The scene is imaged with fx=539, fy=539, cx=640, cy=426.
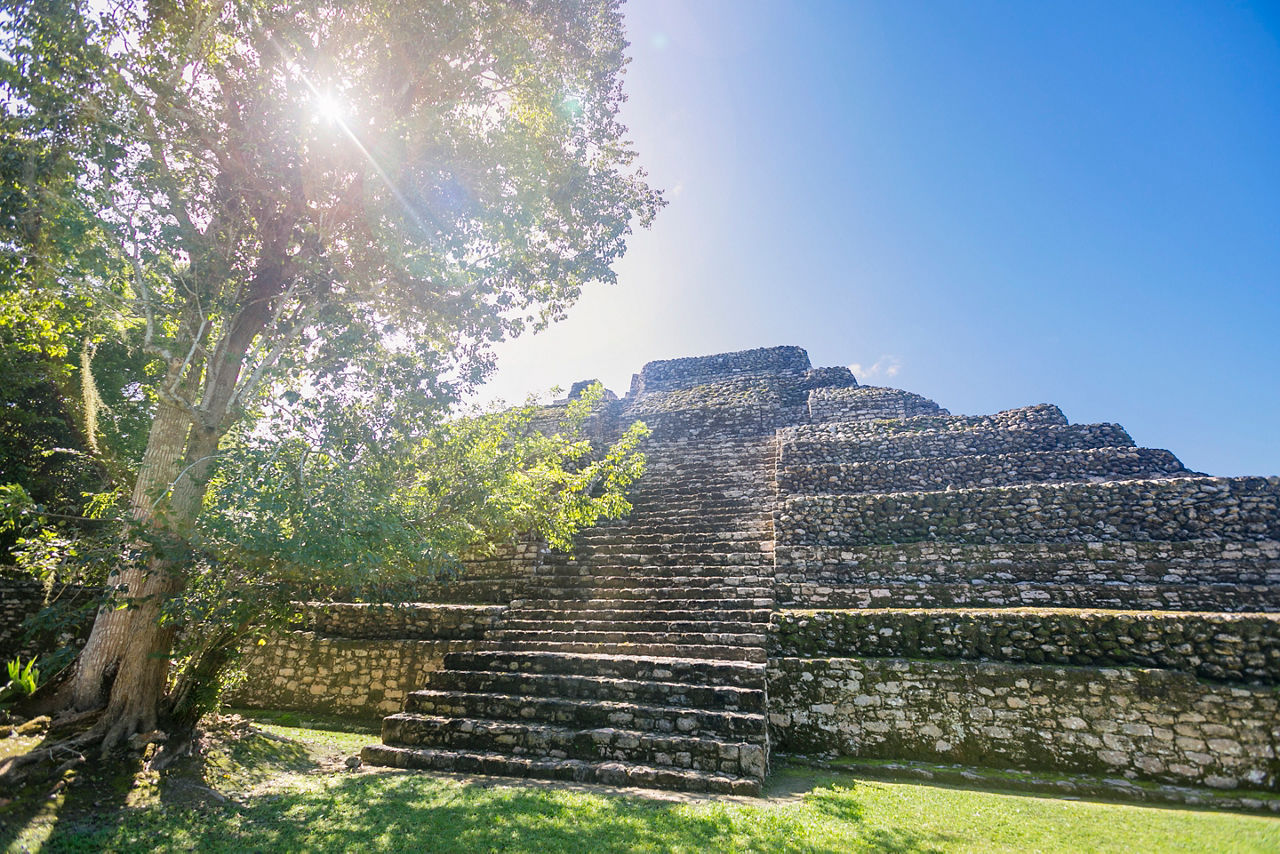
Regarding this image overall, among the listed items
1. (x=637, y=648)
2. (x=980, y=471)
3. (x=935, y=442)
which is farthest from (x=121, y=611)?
(x=935, y=442)

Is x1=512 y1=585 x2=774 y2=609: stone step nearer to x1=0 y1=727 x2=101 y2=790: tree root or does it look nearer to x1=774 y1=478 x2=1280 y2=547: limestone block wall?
x1=774 y1=478 x2=1280 y2=547: limestone block wall

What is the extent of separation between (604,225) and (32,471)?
1343cm

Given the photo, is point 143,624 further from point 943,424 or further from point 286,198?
point 943,424

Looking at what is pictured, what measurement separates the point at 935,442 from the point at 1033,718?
23.4ft

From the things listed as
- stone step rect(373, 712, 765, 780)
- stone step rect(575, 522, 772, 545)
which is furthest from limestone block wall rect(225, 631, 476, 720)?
stone step rect(575, 522, 772, 545)

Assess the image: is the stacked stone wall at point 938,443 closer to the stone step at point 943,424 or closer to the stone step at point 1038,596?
the stone step at point 943,424

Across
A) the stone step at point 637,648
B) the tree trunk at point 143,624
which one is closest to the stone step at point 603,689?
the stone step at point 637,648

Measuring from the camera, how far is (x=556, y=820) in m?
4.33

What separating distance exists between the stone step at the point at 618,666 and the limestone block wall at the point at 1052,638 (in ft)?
2.81

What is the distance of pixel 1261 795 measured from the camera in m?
5.00

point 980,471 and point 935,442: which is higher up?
point 935,442

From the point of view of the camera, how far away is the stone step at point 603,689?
620 centimetres

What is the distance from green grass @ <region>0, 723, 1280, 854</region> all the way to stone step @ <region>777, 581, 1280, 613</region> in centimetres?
267

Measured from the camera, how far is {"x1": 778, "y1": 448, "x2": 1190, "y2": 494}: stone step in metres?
9.82
